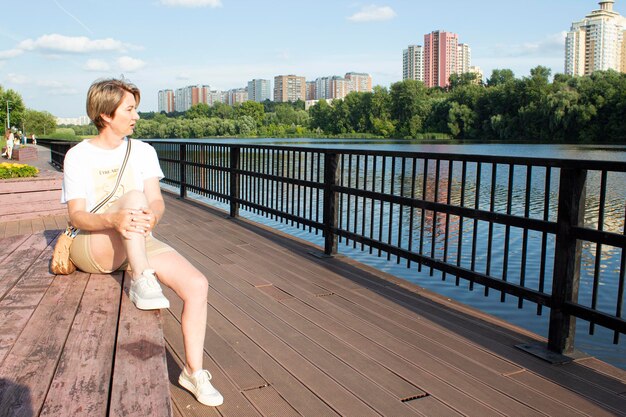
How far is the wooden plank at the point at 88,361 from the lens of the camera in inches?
63.3

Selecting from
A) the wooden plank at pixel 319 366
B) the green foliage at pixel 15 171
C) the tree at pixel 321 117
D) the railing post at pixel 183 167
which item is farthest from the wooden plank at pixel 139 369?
the tree at pixel 321 117

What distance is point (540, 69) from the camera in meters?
74.3

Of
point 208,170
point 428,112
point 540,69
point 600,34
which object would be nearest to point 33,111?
point 428,112

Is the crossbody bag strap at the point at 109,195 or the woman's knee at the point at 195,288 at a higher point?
the crossbody bag strap at the point at 109,195

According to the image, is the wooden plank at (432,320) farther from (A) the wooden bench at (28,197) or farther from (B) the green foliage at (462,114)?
(B) the green foliage at (462,114)

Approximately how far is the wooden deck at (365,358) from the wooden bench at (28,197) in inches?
162

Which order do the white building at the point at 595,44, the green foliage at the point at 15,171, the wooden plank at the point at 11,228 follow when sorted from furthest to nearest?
the white building at the point at 595,44
the green foliage at the point at 15,171
the wooden plank at the point at 11,228

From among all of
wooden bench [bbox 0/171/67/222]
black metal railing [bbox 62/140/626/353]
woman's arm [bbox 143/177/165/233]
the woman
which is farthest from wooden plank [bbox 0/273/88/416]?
wooden bench [bbox 0/171/67/222]

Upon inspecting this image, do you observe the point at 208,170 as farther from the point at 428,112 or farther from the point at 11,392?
the point at 428,112

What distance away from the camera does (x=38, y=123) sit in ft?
325

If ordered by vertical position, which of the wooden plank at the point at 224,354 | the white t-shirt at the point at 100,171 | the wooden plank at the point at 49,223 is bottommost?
the wooden plank at the point at 49,223

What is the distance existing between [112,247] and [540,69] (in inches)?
3138

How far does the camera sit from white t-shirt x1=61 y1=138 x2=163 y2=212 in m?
2.70

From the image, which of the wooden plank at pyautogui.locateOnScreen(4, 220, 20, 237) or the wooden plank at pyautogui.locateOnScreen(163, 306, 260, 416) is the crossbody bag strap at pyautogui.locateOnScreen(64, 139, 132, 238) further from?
the wooden plank at pyautogui.locateOnScreen(4, 220, 20, 237)
